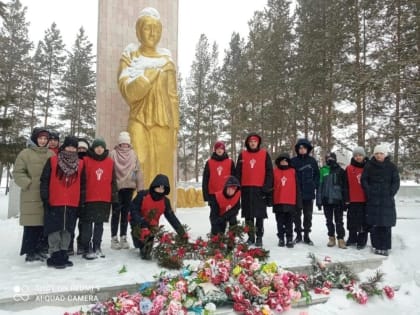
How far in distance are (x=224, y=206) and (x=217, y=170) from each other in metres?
0.66

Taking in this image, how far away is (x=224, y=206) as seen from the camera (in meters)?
5.00

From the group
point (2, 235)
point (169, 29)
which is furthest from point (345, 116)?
point (2, 235)

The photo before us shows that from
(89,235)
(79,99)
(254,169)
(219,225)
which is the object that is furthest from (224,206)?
(79,99)

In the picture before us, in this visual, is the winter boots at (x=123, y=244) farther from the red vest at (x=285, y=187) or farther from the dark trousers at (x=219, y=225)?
the red vest at (x=285, y=187)

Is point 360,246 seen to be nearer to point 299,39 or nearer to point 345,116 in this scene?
point 345,116

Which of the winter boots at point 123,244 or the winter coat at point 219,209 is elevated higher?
the winter coat at point 219,209

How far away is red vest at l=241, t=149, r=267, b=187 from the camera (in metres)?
5.30

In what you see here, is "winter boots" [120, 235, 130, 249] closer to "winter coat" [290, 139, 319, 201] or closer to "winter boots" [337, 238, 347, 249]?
"winter coat" [290, 139, 319, 201]

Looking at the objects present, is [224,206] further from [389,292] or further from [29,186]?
[29,186]

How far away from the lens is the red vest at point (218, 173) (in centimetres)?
542

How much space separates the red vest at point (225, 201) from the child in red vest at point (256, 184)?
36 centimetres

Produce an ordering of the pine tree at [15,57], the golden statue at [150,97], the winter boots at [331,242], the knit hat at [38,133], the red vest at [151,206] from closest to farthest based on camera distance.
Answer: the knit hat at [38,133]
the red vest at [151,206]
the winter boots at [331,242]
the golden statue at [150,97]
the pine tree at [15,57]

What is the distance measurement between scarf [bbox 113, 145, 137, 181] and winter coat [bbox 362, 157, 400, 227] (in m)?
3.40

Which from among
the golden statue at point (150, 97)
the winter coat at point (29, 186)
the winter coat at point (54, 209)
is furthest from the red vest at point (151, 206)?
the golden statue at point (150, 97)
